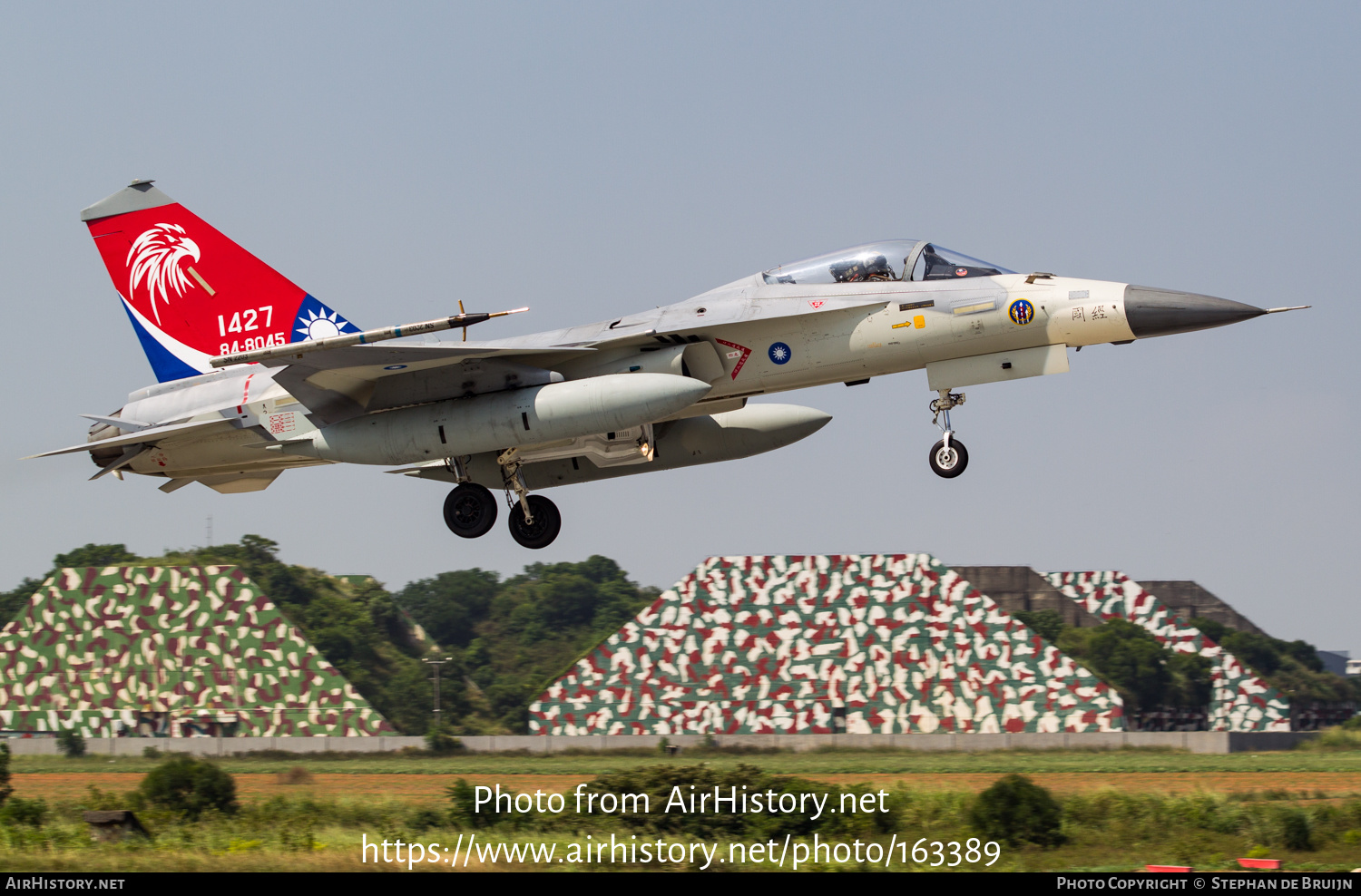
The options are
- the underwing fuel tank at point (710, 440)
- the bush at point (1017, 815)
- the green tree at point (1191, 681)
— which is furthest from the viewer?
the green tree at point (1191, 681)

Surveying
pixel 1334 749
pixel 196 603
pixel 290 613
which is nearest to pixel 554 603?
pixel 290 613

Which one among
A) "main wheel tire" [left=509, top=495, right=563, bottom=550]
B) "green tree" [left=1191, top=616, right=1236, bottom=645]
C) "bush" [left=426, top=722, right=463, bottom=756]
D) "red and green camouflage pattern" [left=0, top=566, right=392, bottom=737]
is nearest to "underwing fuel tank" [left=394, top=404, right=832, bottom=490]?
"main wheel tire" [left=509, top=495, right=563, bottom=550]

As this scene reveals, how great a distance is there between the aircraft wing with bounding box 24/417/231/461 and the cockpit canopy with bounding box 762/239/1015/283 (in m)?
8.01

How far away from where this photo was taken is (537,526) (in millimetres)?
19922

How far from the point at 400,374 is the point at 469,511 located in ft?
6.76

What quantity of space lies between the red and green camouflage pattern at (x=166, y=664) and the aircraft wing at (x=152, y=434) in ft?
90.0

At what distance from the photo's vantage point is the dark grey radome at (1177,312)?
53.8 ft

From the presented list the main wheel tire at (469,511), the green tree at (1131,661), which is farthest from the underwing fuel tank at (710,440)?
the green tree at (1131,661)

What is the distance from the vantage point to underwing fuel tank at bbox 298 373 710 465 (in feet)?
54.9

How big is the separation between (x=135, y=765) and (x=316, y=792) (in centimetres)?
1245

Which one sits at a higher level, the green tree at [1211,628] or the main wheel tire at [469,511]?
the main wheel tire at [469,511]

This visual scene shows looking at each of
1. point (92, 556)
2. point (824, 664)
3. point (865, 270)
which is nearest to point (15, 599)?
point (92, 556)

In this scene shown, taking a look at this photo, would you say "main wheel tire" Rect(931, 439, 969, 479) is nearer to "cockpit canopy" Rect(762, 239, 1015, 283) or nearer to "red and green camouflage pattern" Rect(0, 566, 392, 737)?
"cockpit canopy" Rect(762, 239, 1015, 283)

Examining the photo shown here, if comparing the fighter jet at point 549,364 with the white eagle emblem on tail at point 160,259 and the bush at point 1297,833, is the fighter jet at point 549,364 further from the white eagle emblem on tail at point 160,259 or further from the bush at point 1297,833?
the bush at point 1297,833
